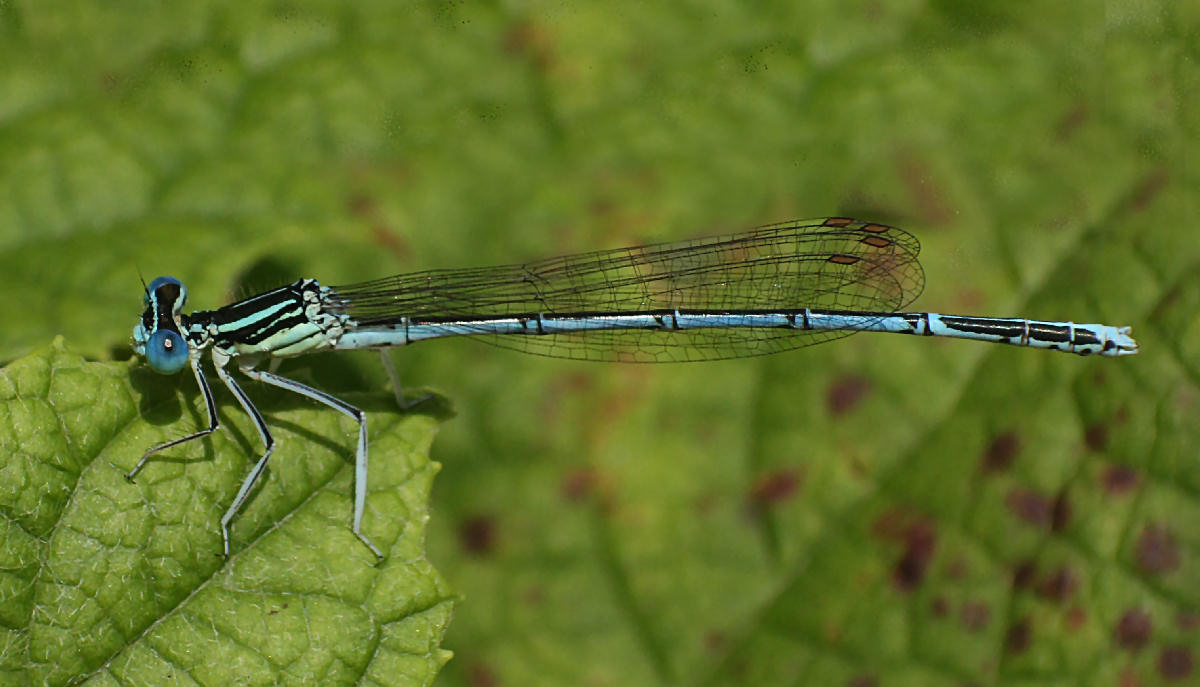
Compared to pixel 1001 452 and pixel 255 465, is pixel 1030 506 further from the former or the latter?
pixel 255 465

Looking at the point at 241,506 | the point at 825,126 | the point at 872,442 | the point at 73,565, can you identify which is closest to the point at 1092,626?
the point at 872,442

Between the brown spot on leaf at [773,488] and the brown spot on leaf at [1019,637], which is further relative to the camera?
the brown spot on leaf at [773,488]

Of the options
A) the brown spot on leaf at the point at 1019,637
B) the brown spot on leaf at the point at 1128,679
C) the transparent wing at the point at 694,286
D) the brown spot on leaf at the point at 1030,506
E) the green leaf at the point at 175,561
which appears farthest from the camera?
the transparent wing at the point at 694,286

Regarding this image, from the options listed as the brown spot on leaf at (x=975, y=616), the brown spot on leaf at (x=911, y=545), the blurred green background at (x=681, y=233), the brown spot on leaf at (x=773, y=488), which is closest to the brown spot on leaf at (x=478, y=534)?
the blurred green background at (x=681, y=233)

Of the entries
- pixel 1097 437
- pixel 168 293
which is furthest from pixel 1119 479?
pixel 168 293

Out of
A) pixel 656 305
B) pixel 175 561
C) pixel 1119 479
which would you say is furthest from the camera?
pixel 656 305

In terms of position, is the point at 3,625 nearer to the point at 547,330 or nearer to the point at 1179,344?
the point at 547,330

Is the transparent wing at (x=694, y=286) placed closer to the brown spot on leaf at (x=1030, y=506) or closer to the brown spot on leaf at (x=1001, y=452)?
the brown spot on leaf at (x=1001, y=452)

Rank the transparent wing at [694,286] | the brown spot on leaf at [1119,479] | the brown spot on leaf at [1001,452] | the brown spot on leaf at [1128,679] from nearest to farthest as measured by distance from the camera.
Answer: the brown spot on leaf at [1128,679] < the brown spot on leaf at [1119,479] < the brown spot on leaf at [1001,452] < the transparent wing at [694,286]
